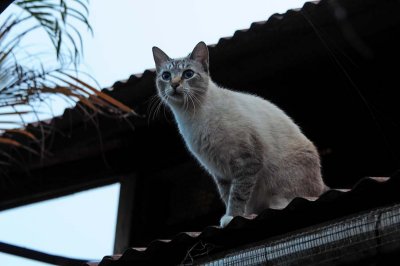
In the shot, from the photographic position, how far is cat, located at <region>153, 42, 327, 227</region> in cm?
555

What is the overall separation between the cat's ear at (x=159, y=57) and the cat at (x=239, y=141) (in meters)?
0.04

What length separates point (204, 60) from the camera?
6219mm

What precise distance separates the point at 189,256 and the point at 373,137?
2900 millimetres

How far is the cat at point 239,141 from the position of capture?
219 inches

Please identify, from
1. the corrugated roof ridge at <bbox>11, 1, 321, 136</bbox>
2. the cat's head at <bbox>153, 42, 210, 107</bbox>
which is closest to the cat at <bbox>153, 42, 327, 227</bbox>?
the cat's head at <bbox>153, 42, 210, 107</bbox>

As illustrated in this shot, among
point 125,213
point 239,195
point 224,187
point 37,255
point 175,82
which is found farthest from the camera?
point 125,213

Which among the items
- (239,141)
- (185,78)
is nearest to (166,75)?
(185,78)

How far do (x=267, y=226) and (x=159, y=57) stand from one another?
2.75 meters

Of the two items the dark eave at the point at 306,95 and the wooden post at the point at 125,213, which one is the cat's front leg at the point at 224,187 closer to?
the dark eave at the point at 306,95

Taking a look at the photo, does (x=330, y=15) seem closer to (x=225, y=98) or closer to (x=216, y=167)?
(x=225, y=98)

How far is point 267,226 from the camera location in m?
3.90

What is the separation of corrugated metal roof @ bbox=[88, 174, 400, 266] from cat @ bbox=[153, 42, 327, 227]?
98 cm

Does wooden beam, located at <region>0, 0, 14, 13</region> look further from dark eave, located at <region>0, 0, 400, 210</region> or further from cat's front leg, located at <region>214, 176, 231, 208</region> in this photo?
cat's front leg, located at <region>214, 176, 231, 208</region>

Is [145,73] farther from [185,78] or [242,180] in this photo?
[242,180]
